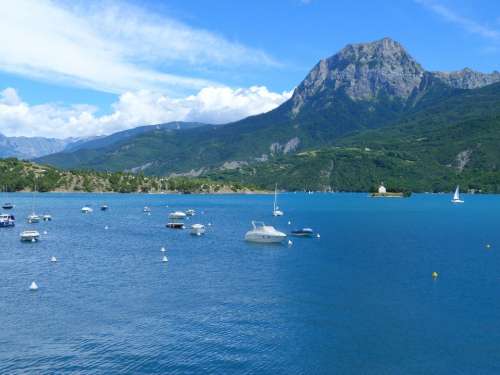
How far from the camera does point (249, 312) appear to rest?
79.2 metres

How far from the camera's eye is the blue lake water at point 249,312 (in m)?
59.8

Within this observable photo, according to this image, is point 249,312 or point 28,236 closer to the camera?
point 249,312

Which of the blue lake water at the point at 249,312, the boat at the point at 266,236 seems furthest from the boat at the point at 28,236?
the boat at the point at 266,236

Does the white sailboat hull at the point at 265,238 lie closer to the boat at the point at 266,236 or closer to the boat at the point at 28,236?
the boat at the point at 266,236

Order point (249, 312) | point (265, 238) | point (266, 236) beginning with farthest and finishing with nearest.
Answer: point (265, 238)
point (266, 236)
point (249, 312)

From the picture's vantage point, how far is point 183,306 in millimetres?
82062

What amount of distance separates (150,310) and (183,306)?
5336 mm

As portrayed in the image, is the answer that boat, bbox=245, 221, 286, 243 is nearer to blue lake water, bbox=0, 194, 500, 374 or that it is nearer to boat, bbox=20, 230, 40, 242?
blue lake water, bbox=0, 194, 500, 374

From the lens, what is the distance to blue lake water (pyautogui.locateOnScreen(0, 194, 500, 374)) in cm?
5981

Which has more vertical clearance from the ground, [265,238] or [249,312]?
[265,238]

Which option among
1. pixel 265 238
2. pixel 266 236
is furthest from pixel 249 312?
pixel 265 238

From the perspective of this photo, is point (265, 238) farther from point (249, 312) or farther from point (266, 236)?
point (249, 312)

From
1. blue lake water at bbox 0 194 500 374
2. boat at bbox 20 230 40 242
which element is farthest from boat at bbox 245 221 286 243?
boat at bbox 20 230 40 242

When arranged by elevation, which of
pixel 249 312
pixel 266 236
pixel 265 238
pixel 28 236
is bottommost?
pixel 28 236
